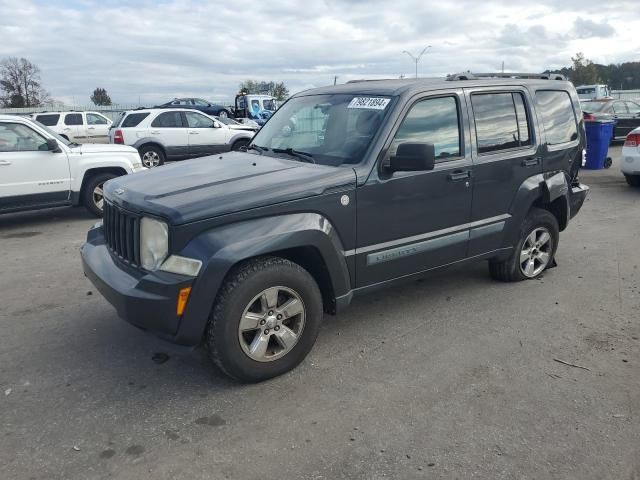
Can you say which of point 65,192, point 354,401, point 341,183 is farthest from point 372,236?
point 65,192

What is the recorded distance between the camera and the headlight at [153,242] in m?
3.26

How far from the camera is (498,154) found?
15.5 feet

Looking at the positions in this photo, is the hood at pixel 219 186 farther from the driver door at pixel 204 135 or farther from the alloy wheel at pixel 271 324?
the driver door at pixel 204 135

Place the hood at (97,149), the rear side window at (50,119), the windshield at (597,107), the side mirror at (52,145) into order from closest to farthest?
1. the side mirror at (52,145)
2. the hood at (97,149)
3. the windshield at (597,107)
4. the rear side window at (50,119)

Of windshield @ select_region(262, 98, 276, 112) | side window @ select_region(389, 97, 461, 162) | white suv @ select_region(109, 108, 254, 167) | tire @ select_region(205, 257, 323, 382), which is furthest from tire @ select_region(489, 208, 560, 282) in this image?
windshield @ select_region(262, 98, 276, 112)

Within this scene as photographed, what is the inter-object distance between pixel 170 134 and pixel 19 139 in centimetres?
722

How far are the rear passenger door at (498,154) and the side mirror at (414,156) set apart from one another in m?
0.89

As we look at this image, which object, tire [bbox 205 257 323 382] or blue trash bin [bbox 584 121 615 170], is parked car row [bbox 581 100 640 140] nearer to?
blue trash bin [bbox 584 121 615 170]

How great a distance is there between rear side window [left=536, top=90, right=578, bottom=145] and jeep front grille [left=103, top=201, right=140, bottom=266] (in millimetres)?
3801

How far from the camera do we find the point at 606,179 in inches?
479

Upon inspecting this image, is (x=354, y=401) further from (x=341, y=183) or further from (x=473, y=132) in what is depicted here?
(x=473, y=132)

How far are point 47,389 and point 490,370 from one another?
2868 mm

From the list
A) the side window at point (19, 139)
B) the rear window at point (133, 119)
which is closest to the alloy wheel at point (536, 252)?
the side window at point (19, 139)

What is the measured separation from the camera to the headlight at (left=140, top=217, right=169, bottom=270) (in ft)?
10.7
